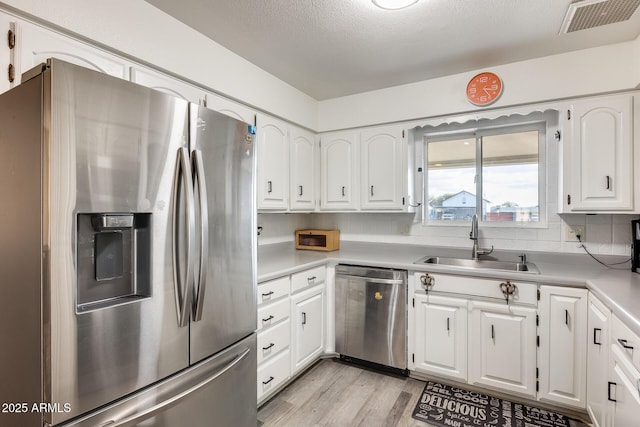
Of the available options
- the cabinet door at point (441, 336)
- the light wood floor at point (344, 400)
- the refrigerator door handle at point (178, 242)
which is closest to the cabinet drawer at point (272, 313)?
the light wood floor at point (344, 400)

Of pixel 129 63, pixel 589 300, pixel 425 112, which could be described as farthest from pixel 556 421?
pixel 129 63

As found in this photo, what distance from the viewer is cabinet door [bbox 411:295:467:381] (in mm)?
2270

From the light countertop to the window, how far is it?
0.33 metres

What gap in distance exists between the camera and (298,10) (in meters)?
1.78

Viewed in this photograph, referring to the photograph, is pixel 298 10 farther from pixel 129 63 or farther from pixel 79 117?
pixel 79 117

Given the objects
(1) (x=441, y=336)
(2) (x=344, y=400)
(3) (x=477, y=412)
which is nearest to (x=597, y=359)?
(3) (x=477, y=412)

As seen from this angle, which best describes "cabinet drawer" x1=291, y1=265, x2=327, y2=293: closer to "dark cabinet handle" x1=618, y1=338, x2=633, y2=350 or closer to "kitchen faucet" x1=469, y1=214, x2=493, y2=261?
"kitchen faucet" x1=469, y1=214, x2=493, y2=261

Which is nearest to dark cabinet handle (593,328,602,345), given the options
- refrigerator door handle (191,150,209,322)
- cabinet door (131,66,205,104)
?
refrigerator door handle (191,150,209,322)

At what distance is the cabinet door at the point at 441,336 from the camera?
7.45 feet

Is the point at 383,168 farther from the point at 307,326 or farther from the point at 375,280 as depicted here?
the point at 307,326

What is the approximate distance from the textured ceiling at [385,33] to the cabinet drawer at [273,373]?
2112mm

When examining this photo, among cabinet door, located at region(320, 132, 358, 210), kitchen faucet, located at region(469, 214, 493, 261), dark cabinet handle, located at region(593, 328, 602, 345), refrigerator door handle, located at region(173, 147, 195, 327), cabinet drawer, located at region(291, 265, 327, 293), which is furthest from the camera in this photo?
cabinet door, located at region(320, 132, 358, 210)

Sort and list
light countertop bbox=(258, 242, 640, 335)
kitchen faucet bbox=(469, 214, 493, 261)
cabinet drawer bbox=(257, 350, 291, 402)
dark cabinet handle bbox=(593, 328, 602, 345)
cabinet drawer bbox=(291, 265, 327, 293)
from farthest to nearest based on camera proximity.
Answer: kitchen faucet bbox=(469, 214, 493, 261) → cabinet drawer bbox=(291, 265, 327, 293) → cabinet drawer bbox=(257, 350, 291, 402) → dark cabinet handle bbox=(593, 328, 602, 345) → light countertop bbox=(258, 242, 640, 335)

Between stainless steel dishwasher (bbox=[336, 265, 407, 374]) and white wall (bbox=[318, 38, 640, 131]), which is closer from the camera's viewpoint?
white wall (bbox=[318, 38, 640, 131])
